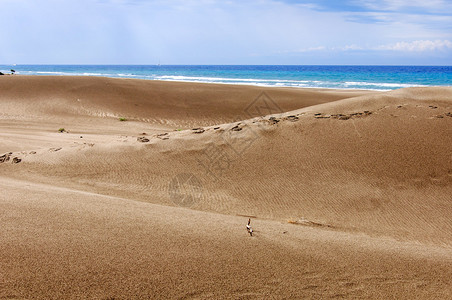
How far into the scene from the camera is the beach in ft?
7.88

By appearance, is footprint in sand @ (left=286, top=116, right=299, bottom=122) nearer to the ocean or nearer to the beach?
the beach

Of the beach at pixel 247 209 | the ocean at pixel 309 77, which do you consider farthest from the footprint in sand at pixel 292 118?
the ocean at pixel 309 77

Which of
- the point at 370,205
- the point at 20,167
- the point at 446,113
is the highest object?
the point at 446,113

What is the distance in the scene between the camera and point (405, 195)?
470cm

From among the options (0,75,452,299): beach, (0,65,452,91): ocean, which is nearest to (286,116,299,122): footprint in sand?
(0,75,452,299): beach

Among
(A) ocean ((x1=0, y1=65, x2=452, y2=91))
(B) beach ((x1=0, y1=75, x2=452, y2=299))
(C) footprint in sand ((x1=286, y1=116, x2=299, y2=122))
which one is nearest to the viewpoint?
(B) beach ((x1=0, y1=75, x2=452, y2=299))

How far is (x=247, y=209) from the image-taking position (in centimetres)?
449

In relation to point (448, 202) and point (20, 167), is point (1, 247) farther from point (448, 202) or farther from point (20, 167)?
point (448, 202)

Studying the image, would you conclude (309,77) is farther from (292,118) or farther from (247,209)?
(247,209)

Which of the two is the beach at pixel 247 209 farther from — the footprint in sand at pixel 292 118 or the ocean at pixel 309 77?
the ocean at pixel 309 77

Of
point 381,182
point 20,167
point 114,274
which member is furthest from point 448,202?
point 20,167

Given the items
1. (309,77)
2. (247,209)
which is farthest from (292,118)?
(309,77)

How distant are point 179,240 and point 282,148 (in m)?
3.11

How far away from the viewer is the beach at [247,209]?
2402 mm
